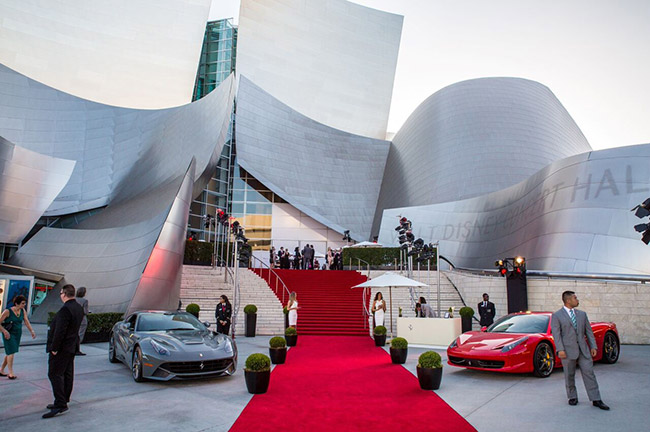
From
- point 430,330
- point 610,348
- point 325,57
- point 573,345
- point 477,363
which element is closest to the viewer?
point 573,345

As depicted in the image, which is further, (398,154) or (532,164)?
(398,154)

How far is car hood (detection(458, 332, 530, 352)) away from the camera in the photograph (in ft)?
27.3

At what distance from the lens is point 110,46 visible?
37.6 meters

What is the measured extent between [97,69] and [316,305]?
2930 centimetres

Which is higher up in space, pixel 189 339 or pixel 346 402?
pixel 189 339

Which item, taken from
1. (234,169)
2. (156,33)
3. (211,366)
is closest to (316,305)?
(211,366)

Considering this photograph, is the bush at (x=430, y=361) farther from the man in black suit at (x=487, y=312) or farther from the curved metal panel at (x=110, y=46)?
the curved metal panel at (x=110, y=46)

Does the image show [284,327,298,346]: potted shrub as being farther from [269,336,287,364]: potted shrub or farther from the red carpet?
[269,336,287,364]: potted shrub

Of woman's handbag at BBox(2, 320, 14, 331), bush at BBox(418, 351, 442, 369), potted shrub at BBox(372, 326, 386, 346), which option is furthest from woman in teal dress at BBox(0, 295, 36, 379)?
potted shrub at BBox(372, 326, 386, 346)

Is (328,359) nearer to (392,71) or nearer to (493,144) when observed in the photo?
(493,144)

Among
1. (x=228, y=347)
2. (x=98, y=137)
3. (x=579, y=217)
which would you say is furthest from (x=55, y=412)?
(x=98, y=137)

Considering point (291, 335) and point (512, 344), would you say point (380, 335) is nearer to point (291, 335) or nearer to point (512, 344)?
point (291, 335)

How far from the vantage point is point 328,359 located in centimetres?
1109

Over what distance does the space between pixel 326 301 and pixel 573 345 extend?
14.8m
